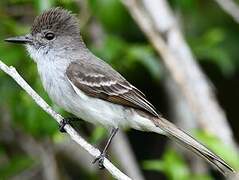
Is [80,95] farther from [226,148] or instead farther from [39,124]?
[226,148]

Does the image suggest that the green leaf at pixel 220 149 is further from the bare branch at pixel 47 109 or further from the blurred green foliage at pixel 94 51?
the bare branch at pixel 47 109

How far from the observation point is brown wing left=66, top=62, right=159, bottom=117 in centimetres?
550

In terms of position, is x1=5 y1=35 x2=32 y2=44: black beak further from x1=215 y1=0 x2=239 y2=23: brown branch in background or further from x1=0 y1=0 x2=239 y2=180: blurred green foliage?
x1=215 y1=0 x2=239 y2=23: brown branch in background

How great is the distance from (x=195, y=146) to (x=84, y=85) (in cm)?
90

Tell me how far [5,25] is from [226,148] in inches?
79.7

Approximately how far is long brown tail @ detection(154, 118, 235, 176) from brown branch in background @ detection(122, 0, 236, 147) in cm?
90

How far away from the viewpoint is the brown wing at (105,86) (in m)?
5.50

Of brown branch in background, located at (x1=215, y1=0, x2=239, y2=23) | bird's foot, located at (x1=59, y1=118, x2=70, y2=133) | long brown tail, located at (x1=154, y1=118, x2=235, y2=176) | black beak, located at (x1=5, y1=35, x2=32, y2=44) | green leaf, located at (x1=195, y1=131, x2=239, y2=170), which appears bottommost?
green leaf, located at (x1=195, y1=131, x2=239, y2=170)

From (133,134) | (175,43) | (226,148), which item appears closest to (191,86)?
(175,43)

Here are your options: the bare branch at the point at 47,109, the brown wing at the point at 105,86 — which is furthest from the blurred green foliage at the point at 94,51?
the bare branch at the point at 47,109

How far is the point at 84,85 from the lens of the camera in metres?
5.48

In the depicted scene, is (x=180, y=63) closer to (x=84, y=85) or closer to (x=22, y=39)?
(x=84, y=85)

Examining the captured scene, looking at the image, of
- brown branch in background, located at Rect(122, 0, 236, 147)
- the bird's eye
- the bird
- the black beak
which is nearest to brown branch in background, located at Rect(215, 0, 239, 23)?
brown branch in background, located at Rect(122, 0, 236, 147)

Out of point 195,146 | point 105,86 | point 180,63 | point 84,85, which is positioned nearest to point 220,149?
point 195,146
